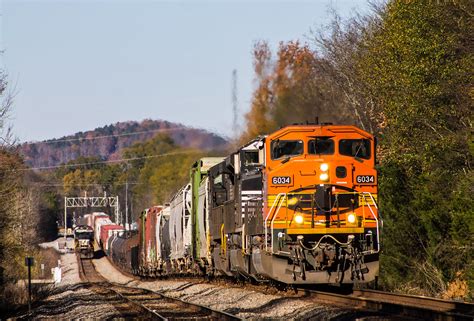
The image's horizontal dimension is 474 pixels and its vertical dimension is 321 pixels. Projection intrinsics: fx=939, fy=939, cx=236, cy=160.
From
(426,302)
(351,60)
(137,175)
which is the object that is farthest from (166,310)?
(137,175)

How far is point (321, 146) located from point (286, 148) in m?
0.73

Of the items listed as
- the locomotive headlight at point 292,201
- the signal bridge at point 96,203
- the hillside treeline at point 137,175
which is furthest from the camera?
the signal bridge at point 96,203

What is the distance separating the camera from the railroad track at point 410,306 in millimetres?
15000

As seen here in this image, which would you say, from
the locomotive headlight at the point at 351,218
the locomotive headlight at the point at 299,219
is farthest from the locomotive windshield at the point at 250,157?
the locomotive headlight at the point at 351,218

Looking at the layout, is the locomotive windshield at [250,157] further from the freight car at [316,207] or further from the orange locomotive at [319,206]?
the orange locomotive at [319,206]

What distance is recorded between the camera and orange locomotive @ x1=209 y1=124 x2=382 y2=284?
1880 cm

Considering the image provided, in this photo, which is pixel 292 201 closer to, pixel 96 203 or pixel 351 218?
pixel 351 218

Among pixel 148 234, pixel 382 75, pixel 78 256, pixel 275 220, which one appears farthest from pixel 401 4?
pixel 78 256

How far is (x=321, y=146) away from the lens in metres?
19.4

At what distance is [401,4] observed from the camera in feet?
91.2

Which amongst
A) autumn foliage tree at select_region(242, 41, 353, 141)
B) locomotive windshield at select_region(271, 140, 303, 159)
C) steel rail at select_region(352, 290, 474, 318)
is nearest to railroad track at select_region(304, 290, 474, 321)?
steel rail at select_region(352, 290, 474, 318)

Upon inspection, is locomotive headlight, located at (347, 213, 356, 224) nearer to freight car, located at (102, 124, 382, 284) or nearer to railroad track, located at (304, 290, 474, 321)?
freight car, located at (102, 124, 382, 284)

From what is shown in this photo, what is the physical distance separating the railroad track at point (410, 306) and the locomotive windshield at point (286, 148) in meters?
3.12

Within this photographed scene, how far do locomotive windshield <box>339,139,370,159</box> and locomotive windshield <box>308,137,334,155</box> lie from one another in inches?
8.2
